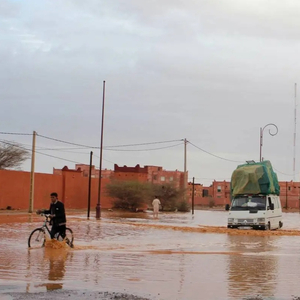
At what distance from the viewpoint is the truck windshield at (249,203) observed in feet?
104

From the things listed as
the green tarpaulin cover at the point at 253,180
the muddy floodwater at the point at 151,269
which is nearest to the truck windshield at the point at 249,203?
the green tarpaulin cover at the point at 253,180

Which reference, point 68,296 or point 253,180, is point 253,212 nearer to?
point 253,180

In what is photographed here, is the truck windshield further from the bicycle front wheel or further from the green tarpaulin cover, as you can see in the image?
the bicycle front wheel

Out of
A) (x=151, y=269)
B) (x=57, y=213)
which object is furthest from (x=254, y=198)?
(x=151, y=269)

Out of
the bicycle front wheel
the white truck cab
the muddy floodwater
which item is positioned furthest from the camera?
the white truck cab

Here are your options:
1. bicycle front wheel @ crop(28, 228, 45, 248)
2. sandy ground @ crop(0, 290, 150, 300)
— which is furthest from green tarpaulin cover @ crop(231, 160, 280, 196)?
sandy ground @ crop(0, 290, 150, 300)

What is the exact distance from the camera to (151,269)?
14.4 metres

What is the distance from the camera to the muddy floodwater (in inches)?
434

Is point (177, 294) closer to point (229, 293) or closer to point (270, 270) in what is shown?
point (229, 293)

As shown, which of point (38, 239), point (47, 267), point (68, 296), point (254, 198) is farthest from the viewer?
point (254, 198)

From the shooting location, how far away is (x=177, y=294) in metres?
10.9

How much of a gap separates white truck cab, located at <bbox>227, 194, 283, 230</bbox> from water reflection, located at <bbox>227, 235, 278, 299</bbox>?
7.32m

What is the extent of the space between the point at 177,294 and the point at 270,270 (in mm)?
4378

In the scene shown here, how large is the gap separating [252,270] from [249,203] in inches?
696
